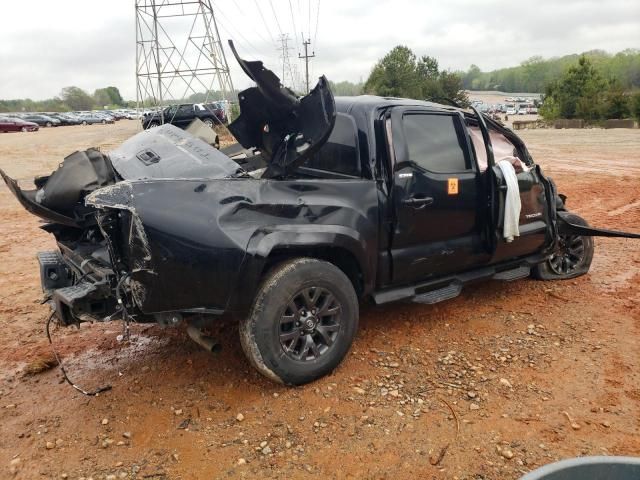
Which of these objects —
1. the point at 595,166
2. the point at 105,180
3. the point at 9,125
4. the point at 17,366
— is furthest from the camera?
the point at 9,125

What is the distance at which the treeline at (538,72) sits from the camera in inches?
4200

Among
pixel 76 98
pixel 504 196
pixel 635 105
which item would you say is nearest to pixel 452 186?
pixel 504 196

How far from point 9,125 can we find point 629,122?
1733 inches

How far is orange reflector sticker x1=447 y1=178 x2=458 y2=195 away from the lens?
4.12 m

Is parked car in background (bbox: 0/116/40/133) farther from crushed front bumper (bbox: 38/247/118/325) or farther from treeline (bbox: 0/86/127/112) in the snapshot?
treeline (bbox: 0/86/127/112)

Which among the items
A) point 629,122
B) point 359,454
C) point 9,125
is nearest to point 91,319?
point 359,454

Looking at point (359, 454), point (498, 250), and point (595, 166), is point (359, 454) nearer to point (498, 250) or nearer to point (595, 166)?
point (498, 250)

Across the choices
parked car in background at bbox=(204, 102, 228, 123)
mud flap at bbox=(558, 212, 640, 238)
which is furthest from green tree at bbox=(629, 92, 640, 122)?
mud flap at bbox=(558, 212, 640, 238)

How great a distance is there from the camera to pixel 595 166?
14141 mm

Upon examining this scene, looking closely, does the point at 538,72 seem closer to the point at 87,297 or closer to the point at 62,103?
the point at 62,103

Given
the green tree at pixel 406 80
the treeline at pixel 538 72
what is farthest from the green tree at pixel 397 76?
the treeline at pixel 538 72

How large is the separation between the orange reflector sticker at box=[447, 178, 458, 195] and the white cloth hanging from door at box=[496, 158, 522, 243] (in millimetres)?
495

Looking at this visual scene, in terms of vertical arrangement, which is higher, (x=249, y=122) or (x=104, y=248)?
(x=249, y=122)

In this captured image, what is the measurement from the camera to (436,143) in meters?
4.17
